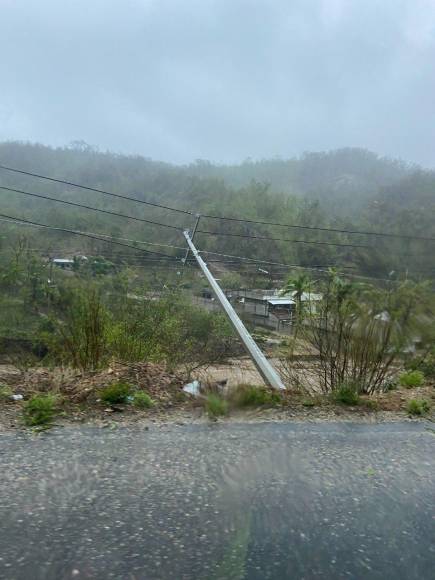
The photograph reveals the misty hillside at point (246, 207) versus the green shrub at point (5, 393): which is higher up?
the misty hillside at point (246, 207)

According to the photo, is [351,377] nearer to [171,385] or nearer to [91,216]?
[171,385]

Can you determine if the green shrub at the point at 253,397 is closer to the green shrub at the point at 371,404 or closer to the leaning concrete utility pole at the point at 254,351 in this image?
the green shrub at the point at 371,404

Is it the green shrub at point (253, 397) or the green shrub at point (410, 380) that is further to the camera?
the green shrub at point (410, 380)

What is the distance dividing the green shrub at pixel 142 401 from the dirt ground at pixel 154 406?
0.06 metres

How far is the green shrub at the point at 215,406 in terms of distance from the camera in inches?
215

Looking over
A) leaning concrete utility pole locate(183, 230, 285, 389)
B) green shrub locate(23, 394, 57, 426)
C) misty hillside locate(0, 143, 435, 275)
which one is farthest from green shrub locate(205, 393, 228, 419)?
misty hillside locate(0, 143, 435, 275)

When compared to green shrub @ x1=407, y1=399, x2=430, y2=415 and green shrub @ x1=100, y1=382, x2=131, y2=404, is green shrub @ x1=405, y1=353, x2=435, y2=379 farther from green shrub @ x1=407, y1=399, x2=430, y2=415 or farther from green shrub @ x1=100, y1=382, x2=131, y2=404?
green shrub @ x1=100, y1=382, x2=131, y2=404

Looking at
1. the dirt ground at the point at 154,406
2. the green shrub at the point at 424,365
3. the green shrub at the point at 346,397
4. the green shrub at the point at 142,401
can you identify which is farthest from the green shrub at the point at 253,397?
the green shrub at the point at 424,365

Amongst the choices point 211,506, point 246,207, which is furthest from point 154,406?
point 246,207

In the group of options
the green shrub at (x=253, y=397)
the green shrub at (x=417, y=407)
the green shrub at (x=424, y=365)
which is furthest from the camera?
the green shrub at (x=424, y=365)

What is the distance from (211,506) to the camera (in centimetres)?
344

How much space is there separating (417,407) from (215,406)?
7.09 ft

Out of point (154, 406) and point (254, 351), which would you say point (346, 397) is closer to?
point (154, 406)

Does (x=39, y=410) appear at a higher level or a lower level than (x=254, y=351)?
higher
